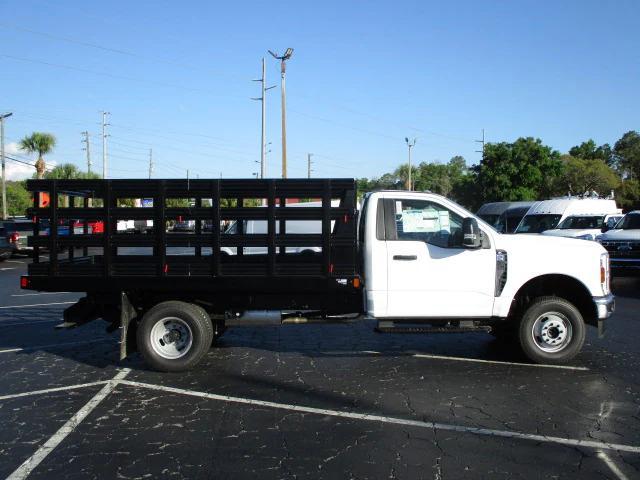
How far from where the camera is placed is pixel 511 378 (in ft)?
21.4

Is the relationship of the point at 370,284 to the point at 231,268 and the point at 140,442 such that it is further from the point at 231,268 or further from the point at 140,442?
the point at 140,442

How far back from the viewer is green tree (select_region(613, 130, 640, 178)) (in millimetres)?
62844

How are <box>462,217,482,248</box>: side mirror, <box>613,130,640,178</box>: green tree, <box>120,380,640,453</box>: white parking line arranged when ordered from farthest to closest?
<box>613,130,640,178</box>: green tree < <box>462,217,482,248</box>: side mirror < <box>120,380,640,453</box>: white parking line

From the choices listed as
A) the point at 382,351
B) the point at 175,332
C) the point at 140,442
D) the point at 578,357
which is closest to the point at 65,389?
the point at 175,332

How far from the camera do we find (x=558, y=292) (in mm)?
7340

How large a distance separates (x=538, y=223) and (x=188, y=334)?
61.6 feet

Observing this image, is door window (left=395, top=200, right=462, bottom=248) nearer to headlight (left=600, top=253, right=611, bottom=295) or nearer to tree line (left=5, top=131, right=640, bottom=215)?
headlight (left=600, top=253, right=611, bottom=295)

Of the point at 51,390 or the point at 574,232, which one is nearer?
the point at 51,390

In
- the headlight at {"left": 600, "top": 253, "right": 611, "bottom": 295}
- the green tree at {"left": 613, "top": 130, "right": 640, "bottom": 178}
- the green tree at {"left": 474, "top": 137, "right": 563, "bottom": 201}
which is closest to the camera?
the headlight at {"left": 600, "top": 253, "right": 611, "bottom": 295}

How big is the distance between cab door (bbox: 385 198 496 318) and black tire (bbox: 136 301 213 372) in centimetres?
221

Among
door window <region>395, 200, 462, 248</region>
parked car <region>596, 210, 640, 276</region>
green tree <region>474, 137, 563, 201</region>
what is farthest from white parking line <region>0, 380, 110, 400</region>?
green tree <region>474, 137, 563, 201</region>

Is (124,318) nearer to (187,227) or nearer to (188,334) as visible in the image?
(188,334)

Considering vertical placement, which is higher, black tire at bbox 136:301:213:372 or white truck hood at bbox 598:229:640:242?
white truck hood at bbox 598:229:640:242

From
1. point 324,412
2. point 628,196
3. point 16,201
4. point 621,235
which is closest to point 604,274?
point 324,412
